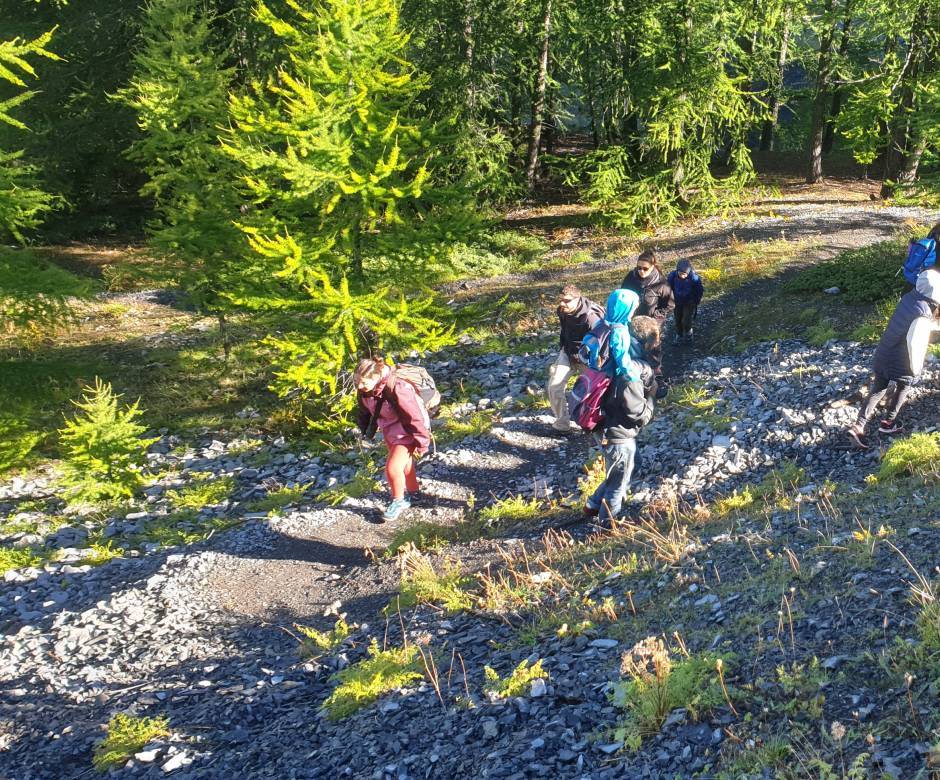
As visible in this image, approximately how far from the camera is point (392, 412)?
8906 mm

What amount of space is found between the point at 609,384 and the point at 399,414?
2503 mm

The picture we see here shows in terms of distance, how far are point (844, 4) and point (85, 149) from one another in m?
27.6

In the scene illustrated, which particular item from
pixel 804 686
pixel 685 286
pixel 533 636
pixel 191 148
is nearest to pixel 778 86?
pixel 685 286

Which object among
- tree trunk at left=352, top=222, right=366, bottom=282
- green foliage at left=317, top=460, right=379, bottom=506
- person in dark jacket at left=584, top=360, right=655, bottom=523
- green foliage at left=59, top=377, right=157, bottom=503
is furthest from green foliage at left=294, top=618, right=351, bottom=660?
tree trunk at left=352, top=222, right=366, bottom=282

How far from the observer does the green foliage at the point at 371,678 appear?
5930mm

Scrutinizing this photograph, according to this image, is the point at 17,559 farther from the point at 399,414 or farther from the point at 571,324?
the point at 571,324

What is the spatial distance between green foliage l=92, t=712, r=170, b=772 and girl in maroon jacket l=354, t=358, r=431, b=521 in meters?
3.80

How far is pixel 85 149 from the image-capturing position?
2906 centimetres

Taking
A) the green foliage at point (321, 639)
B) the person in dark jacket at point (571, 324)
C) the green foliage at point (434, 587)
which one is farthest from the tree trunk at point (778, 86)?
the green foliage at point (321, 639)

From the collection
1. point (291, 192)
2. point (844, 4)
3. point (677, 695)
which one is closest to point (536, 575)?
point (677, 695)

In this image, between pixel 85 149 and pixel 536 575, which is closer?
pixel 536 575

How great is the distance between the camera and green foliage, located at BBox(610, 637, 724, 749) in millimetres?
4738

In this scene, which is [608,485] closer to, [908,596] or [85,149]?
[908,596]

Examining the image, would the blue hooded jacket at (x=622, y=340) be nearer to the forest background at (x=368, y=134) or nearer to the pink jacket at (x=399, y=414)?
the pink jacket at (x=399, y=414)
